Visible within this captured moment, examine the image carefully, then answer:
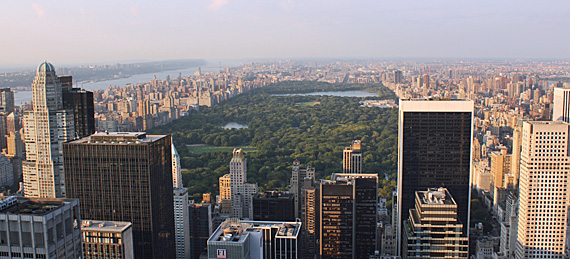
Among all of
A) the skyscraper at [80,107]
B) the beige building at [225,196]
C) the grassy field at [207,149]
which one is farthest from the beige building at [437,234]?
the grassy field at [207,149]

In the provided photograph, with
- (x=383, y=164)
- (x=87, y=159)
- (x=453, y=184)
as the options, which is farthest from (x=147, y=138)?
(x=383, y=164)

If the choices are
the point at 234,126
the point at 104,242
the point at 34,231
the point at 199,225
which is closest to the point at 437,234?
the point at 104,242

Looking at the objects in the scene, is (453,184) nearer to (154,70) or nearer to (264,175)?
(264,175)

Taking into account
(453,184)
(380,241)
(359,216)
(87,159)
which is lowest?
(380,241)

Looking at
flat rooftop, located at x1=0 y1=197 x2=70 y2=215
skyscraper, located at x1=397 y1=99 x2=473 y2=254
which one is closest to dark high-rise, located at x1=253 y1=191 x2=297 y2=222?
skyscraper, located at x1=397 y1=99 x2=473 y2=254

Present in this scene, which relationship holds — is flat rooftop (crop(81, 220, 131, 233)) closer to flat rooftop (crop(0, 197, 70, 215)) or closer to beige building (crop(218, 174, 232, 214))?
flat rooftop (crop(0, 197, 70, 215))

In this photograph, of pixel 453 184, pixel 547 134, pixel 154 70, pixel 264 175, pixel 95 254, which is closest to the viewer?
pixel 95 254

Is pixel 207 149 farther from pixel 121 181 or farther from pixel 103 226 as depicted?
pixel 103 226
